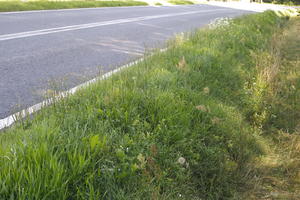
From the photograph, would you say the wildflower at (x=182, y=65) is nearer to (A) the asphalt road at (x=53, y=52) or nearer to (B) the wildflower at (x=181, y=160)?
(A) the asphalt road at (x=53, y=52)

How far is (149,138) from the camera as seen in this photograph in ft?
8.86

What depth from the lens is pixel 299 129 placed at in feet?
14.8

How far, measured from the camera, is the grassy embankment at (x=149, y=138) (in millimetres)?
1964

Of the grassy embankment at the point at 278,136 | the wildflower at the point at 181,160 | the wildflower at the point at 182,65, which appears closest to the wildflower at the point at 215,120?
the grassy embankment at the point at 278,136

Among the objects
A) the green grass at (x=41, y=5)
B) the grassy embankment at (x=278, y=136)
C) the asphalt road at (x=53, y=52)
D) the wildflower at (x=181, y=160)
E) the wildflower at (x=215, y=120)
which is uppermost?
the green grass at (x=41, y=5)

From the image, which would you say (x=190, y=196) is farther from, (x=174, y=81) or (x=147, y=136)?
(x=174, y=81)

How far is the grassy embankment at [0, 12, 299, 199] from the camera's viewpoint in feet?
6.44

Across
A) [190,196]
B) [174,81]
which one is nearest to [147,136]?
[190,196]

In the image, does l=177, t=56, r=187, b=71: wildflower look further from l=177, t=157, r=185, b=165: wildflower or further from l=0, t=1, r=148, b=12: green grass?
l=0, t=1, r=148, b=12: green grass

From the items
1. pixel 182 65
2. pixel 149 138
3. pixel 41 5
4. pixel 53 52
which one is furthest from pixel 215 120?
pixel 41 5

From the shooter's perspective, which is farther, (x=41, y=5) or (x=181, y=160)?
(x=41, y=5)

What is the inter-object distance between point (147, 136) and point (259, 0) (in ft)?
192

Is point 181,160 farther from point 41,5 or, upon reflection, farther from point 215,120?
point 41,5

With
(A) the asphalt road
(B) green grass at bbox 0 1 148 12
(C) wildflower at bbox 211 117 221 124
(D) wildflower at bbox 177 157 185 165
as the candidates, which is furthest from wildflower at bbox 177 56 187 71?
(B) green grass at bbox 0 1 148 12
